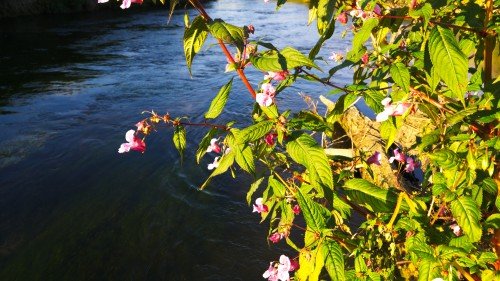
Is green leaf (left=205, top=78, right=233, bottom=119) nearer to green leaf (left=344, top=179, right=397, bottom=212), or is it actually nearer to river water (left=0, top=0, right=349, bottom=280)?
river water (left=0, top=0, right=349, bottom=280)

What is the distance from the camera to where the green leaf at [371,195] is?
5.25ft

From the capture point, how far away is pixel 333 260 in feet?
4.83

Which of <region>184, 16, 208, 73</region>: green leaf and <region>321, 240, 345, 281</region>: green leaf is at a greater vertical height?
<region>184, 16, 208, 73</region>: green leaf

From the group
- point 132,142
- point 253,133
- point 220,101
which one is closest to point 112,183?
point 132,142

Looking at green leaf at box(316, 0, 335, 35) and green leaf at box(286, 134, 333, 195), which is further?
green leaf at box(286, 134, 333, 195)

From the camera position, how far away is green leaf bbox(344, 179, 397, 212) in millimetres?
1602

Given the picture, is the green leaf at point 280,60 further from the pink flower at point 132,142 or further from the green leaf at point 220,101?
the pink flower at point 132,142

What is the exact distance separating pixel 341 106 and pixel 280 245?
11.3 ft

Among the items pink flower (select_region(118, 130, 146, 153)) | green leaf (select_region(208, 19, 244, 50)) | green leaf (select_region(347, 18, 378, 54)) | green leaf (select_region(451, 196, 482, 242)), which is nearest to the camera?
green leaf (select_region(208, 19, 244, 50))

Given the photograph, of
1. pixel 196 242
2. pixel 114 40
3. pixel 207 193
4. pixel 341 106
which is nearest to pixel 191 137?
pixel 207 193

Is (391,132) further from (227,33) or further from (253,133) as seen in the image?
(227,33)

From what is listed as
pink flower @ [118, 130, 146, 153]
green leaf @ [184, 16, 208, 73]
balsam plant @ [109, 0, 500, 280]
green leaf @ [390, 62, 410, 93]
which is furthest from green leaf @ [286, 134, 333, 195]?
pink flower @ [118, 130, 146, 153]

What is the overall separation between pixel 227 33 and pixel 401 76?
0.66 m

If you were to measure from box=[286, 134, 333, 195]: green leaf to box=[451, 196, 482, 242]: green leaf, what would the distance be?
481 mm
